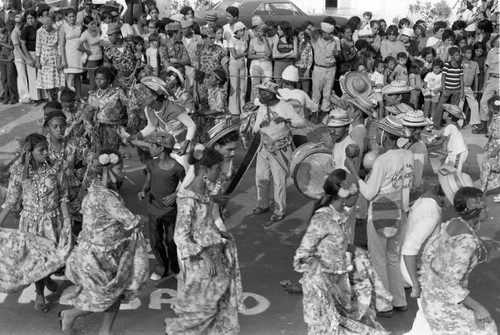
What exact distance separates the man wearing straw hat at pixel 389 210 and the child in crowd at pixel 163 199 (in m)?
1.96

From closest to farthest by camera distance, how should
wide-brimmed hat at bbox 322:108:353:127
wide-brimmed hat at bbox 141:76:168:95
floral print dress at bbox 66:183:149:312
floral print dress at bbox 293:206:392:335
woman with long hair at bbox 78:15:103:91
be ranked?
floral print dress at bbox 293:206:392:335
floral print dress at bbox 66:183:149:312
wide-brimmed hat at bbox 322:108:353:127
wide-brimmed hat at bbox 141:76:168:95
woman with long hair at bbox 78:15:103:91

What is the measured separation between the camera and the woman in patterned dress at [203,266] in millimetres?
6758

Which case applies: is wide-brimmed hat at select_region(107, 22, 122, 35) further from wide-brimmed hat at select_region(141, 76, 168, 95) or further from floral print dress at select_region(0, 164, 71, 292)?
floral print dress at select_region(0, 164, 71, 292)

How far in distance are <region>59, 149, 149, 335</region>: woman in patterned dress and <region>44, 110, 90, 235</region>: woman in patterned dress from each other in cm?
137

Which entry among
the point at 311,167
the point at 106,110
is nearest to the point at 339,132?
the point at 311,167

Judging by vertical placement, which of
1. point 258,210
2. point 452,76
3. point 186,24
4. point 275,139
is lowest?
point 258,210

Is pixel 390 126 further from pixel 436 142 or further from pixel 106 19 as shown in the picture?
pixel 106 19

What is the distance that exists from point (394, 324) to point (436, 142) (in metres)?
3.82

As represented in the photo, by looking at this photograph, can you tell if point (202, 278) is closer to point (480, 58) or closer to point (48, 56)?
point (48, 56)

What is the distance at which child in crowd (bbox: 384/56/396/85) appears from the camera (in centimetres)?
1533

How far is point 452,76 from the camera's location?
15.4 metres

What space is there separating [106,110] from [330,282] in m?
5.68

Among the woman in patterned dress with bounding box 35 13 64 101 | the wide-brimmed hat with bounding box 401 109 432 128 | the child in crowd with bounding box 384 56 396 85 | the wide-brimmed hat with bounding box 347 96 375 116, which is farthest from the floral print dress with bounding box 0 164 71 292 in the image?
the child in crowd with bounding box 384 56 396 85

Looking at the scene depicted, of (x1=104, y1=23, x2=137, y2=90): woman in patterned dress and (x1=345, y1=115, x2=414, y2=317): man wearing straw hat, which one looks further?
(x1=104, y1=23, x2=137, y2=90): woman in patterned dress
